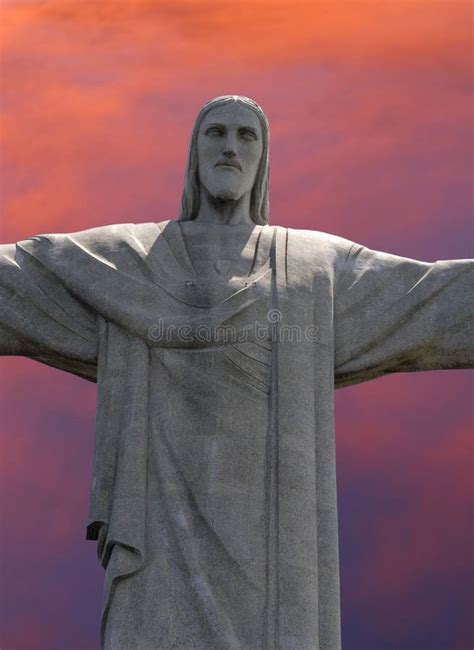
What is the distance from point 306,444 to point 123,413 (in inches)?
79.5

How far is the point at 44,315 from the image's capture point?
21547 mm

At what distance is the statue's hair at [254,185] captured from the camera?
2227 centimetres

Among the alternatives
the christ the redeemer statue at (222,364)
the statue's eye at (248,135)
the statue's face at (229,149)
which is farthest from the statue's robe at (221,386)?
the statue's eye at (248,135)

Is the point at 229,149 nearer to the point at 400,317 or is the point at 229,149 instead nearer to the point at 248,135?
the point at 248,135

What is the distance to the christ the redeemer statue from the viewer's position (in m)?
20.0

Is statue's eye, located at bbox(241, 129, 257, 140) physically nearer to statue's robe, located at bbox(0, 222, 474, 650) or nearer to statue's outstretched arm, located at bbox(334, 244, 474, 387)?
statue's robe, located at bbox(0, 222, 474, 650)

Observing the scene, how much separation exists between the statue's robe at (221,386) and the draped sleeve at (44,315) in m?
0.02

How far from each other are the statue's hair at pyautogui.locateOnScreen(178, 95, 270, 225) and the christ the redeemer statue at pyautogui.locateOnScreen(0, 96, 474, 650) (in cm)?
2

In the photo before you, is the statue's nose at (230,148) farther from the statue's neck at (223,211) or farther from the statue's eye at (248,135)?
the statue's neck at (223,211)

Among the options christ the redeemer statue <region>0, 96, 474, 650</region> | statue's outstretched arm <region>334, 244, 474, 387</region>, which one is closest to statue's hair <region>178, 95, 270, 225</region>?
christ the redeemer statue <region>0, 96, 474, 650</region>

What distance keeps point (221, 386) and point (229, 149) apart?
3.04 metres

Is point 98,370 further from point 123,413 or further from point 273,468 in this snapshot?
point 273,468

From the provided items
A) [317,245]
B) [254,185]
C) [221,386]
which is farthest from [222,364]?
[254,185]

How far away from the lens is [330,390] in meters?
21.0
